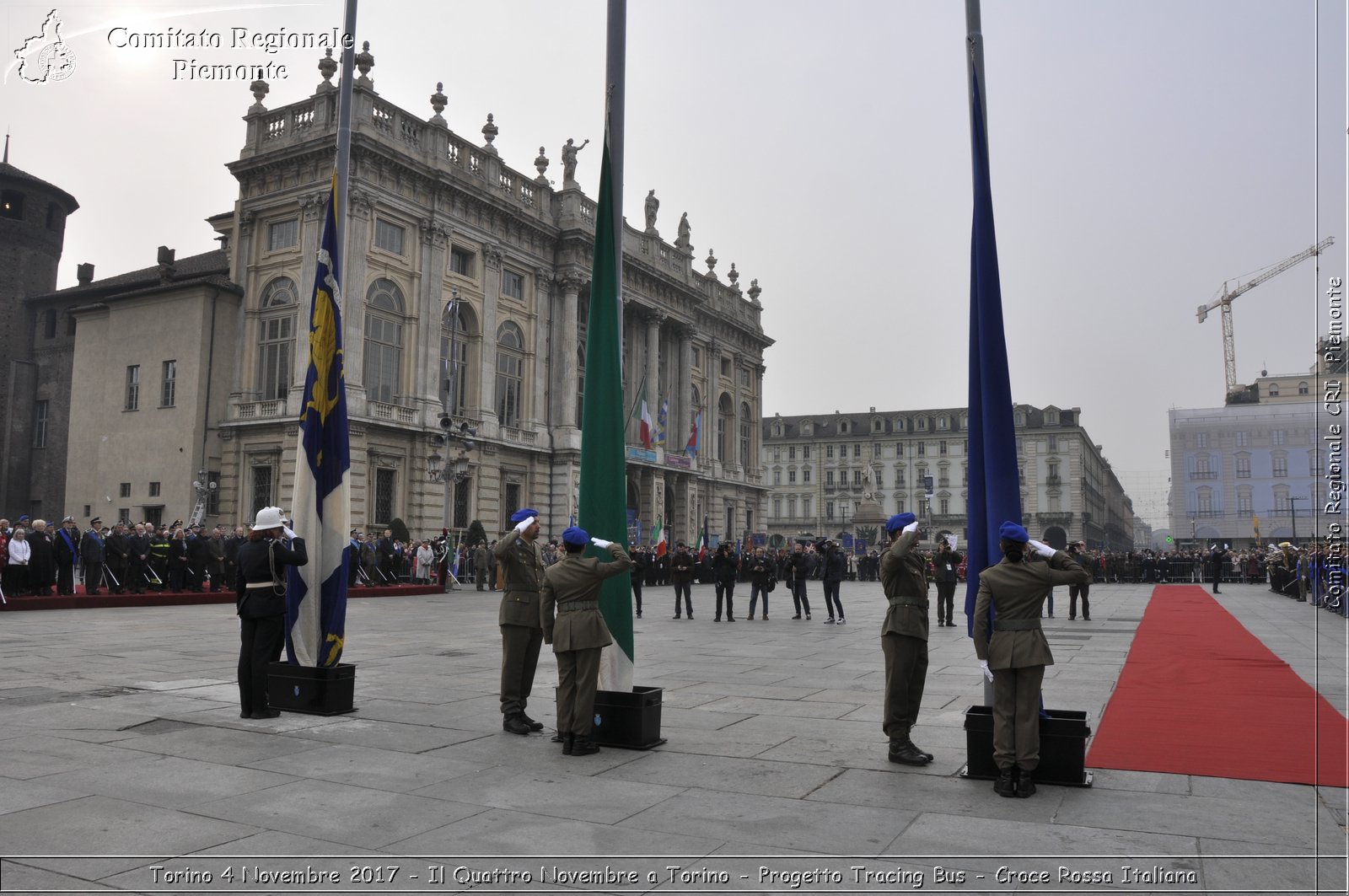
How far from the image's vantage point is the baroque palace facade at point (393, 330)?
34.0 meters

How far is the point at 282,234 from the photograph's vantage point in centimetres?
3516

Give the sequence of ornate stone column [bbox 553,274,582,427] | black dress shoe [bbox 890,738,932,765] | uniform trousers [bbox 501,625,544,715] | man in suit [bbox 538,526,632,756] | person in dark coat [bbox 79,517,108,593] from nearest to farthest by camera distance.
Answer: black dress shoe [bbox 890,738,932,765], man in suit [bbox 538,526,632,756], uniform trousers [bbox 501,625,544,715], person in dark coat [bbox 79,517,108,593], ornate stone column [bbox 553,274,582,427]

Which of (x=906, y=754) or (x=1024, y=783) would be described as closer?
(x=1024, y=783)

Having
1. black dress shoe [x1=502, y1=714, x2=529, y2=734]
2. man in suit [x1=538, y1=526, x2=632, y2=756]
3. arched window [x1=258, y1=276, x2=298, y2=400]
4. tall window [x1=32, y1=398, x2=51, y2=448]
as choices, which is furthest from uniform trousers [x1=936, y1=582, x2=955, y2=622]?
tall window [x1=32, y1=398, x2=51, y2=448]

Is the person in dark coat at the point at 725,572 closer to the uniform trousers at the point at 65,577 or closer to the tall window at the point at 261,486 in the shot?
the uniform trousers at the point at 65,577

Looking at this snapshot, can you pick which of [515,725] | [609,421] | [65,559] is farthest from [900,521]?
[65,559]

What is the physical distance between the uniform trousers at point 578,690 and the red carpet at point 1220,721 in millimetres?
3696

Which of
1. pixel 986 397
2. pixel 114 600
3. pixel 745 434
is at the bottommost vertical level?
pixel 114 600

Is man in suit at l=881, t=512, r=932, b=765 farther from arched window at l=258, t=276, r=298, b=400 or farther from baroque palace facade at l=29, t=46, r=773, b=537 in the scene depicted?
arched window at l=258, t=276, r=298, b=400

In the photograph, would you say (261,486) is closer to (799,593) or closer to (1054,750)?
(799,593)

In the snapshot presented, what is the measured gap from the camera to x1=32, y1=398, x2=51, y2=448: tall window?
1686 inches

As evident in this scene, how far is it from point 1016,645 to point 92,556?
2298 cm

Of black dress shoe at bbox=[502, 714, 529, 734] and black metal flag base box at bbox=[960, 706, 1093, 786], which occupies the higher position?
black metal flag base box at bbox=[960, 706, 1093, 786]

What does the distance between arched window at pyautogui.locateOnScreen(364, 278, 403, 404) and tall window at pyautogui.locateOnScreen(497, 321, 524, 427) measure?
218 inches
